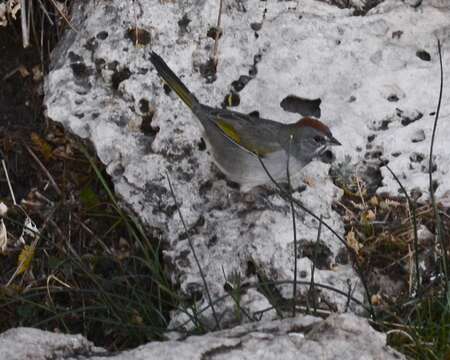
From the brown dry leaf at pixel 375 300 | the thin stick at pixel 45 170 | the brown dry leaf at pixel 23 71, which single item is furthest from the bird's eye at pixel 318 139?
the brown dry leaf at pixel 23 71

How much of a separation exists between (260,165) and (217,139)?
296mm

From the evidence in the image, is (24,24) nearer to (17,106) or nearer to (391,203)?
(17,106)

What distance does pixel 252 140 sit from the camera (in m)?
5.08

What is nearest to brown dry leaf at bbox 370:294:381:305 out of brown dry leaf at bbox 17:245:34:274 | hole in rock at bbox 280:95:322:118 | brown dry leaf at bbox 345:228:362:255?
brown dry leaf at bbox 345:228:362:255

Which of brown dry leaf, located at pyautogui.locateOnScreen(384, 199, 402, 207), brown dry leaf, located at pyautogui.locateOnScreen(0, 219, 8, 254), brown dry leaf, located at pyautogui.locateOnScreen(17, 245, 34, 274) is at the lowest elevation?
brown dry leaf, located at pyautogui.locateOnScreen(17, 245, 34, 274)

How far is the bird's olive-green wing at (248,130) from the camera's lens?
200 inches

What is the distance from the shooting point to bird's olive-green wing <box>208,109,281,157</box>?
5.07 m

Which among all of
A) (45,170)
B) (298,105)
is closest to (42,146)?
(45,170)

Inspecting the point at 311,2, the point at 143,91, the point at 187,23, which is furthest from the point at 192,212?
the point at 311,2

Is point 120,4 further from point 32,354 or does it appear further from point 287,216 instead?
point 32,354

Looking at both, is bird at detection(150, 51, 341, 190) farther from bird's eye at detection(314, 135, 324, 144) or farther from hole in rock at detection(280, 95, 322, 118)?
hole in rock at detection(280, 95, 322, 118)

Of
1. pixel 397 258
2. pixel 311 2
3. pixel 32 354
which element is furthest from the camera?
pixel 311 2

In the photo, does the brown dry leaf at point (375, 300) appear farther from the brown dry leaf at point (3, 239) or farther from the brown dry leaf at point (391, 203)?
the brown dry leaf at point (3, 239)

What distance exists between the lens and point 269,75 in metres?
5.46
